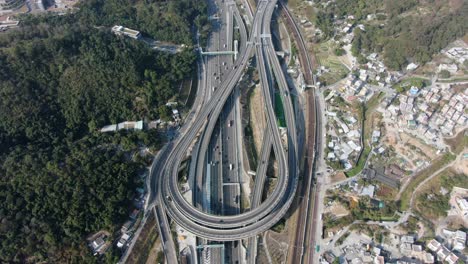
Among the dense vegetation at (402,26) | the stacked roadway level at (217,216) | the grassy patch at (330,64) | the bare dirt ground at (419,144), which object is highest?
the dense vegetation at (402,26)

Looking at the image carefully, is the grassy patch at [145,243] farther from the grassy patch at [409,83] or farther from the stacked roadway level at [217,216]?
the grassy patch at [409,83]

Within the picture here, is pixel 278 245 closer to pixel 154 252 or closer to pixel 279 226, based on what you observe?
pixel 279 226

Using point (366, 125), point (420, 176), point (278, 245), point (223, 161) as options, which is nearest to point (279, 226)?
point (278, 245)


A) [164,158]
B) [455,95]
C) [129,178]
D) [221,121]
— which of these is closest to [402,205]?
[455,95]

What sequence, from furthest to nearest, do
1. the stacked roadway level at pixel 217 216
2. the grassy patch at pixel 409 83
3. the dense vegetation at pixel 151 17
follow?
the dense vegetation at pixel 151 17 → the grassy patch at pixel 409 83 → the stacked roadway level at pixel 217 216

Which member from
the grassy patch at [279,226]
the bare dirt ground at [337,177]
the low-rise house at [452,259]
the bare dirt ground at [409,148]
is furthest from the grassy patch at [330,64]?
the low-rise house at [452,259]

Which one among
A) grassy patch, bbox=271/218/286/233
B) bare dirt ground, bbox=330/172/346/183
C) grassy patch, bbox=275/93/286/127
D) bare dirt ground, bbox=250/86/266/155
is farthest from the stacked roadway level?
bare dirt ground, bbox=330/172/346/183

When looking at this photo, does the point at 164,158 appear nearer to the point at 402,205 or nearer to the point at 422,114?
the point at 402,205
